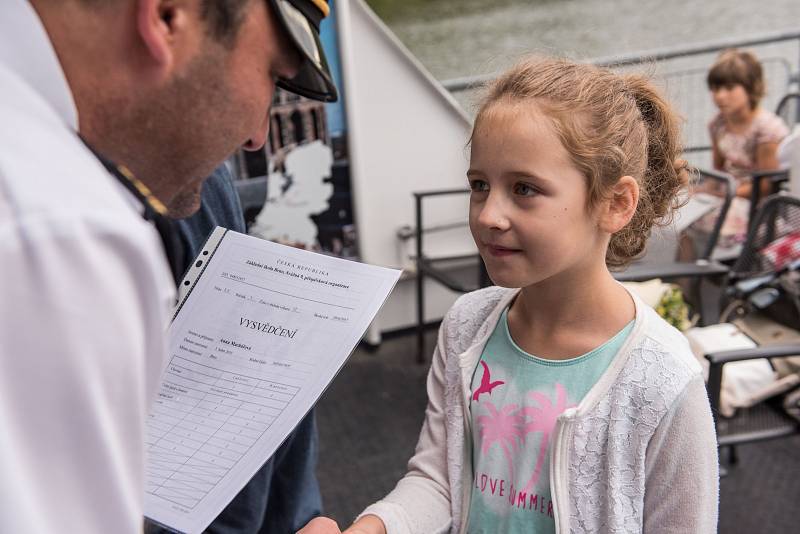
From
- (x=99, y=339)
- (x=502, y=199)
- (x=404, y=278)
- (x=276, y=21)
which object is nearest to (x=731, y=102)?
(x=404, y=278)

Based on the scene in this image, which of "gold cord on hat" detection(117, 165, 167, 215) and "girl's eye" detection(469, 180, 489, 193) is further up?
"gold cord on hat" detection(117, 165, 167, 215)

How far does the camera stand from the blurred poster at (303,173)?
9.25ft

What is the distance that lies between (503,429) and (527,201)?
31cm

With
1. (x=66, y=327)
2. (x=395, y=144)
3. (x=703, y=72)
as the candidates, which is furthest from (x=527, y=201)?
(x=703, y=72)

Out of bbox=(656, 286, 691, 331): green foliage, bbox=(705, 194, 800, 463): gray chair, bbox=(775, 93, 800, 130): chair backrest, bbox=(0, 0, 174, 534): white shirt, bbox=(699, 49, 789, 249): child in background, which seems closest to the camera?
bbox=(0, 0, 174, 534): white shirt

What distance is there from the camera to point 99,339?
454 millimetres

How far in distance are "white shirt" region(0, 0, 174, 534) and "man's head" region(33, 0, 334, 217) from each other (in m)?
0.09

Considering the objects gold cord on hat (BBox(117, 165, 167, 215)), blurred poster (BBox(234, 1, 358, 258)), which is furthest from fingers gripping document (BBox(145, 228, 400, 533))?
blurred poster (BBox(234, 1, 358, 258))

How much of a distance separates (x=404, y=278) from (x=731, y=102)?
1.75 metres

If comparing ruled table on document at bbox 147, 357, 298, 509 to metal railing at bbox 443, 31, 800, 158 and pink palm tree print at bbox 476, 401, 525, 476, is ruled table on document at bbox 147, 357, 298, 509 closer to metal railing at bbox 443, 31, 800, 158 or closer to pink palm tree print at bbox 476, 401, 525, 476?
pink palm tree print at bbox 476, 401, 525, 476

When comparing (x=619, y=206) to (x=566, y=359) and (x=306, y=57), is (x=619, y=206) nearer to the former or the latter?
(x=566, y=359)

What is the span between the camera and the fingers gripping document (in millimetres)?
784

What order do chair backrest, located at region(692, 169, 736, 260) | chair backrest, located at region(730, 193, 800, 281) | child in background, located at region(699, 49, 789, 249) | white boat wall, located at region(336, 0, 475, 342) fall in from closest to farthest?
chair backrest, located at region(730, 193, 800, 281), chair backrest, located at region(692, 169, 736, 260), white boat wall, located at region(336, 0, 475, 342), child in background, located at region(699, 49, 789, 249)

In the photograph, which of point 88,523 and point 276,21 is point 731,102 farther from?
point 88,523
